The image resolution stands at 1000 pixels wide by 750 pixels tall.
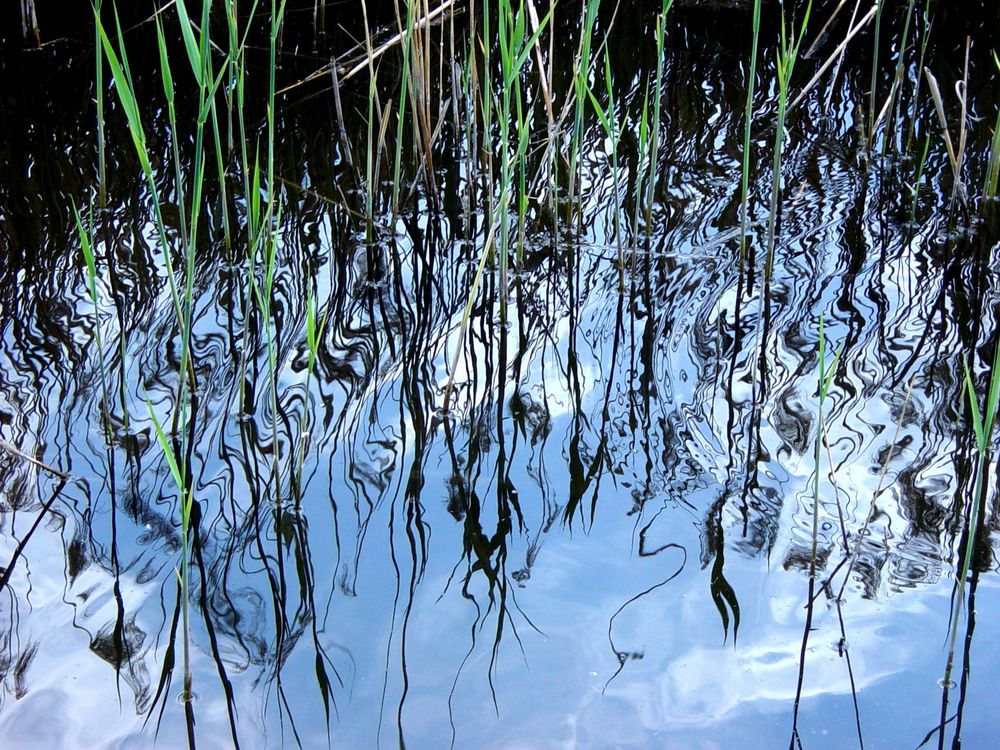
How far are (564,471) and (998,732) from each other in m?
0.62

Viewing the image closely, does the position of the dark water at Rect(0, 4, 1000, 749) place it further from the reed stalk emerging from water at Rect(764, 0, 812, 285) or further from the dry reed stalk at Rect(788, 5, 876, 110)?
the dry reed stalk at Rect(788, 5, 876, 110)

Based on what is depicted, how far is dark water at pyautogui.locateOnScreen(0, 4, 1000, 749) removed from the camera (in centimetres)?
108

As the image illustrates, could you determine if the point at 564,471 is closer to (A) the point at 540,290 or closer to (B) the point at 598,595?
(B) the point at 598,595

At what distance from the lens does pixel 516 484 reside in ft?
4.56

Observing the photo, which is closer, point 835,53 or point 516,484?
point 516,484

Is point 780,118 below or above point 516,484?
above

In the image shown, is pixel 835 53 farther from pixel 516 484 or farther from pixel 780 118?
pixel 516 484

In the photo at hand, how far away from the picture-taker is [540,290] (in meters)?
1.88

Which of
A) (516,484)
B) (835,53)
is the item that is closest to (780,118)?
(835,53)

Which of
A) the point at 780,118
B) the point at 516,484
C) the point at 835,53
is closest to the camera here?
the point at 516,484

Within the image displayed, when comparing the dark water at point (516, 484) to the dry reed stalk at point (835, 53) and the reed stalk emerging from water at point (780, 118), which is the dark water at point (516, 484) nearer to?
the reed stalk emerging from water at point (780, 118)

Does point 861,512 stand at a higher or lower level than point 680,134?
lower

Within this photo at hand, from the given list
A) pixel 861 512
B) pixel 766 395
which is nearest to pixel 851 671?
pixel 861 512

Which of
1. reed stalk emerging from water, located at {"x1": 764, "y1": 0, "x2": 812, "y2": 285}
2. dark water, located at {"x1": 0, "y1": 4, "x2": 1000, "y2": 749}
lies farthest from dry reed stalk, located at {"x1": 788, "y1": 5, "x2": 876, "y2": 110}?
reed stalk emerging from water, located at {"x1": 764, "y1": 0, "x2": 812, "y2": 285}
